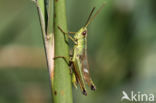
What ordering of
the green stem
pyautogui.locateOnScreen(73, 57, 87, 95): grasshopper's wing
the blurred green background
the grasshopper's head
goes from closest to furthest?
1. the green stem
2. pyautogui.locateOnScreen(73, 57, 87, 95): grasshopper's wing
3. the grasshopper's head
4. the blurred green background

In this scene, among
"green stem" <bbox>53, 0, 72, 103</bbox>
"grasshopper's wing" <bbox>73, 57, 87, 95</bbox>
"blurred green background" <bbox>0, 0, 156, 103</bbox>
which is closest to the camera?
"green stem" <bbox>53, 0, 72, 103</bbox>

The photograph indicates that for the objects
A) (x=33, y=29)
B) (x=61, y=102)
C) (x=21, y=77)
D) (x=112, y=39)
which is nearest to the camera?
(x=61, y=102)

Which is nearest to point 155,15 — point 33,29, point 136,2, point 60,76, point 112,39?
point 136,2

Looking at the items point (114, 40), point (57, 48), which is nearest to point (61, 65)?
point (57, 48)

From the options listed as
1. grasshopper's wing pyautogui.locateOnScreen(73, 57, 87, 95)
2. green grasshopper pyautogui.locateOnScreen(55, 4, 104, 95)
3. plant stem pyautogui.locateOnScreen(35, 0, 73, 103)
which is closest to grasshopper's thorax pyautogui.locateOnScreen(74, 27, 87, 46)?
green grasshopper pyautogui.locateOnScreen(55, 4, 104, 95)

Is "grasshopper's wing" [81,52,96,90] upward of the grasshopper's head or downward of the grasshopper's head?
downward

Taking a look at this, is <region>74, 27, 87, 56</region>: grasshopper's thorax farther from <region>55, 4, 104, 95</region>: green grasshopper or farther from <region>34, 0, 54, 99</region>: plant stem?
<region>34, 0, 54, 99</region>: plant stem

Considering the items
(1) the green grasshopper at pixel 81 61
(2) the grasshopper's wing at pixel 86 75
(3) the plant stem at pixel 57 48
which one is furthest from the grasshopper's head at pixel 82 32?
(3) the plant stem at pixel 57 48

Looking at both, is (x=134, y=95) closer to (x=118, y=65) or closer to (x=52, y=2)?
(x=118, y=65)

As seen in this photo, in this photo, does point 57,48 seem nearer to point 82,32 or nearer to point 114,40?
point 82,32
